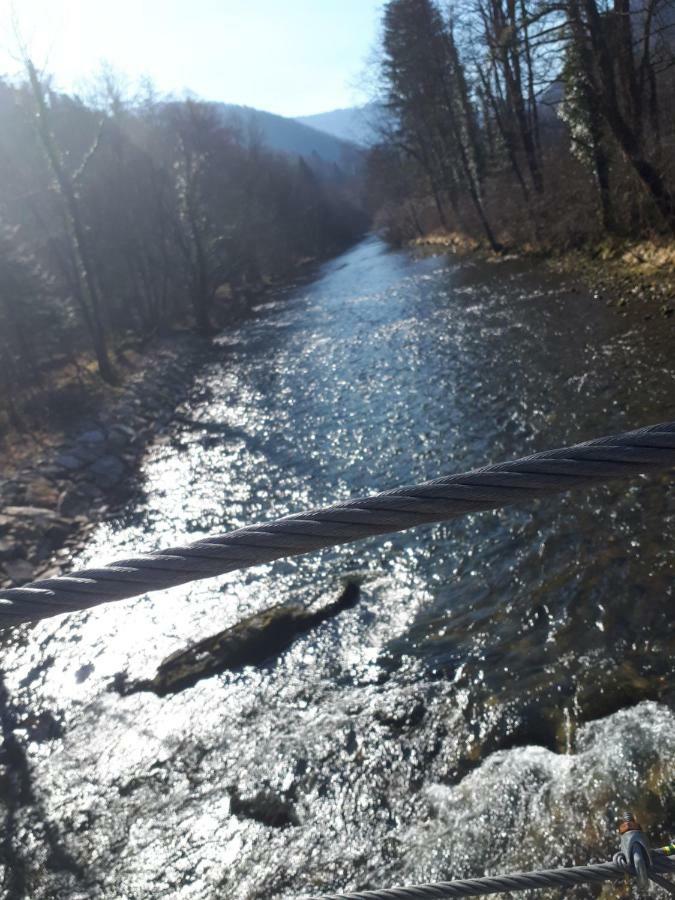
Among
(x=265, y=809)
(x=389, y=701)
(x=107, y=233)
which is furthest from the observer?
Answer: (x=107, y=233)

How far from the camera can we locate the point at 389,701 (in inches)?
209

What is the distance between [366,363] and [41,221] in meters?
15.9

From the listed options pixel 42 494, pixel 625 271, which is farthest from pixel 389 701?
pixel 625 271

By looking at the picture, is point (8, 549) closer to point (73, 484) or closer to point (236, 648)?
point (73, 484)

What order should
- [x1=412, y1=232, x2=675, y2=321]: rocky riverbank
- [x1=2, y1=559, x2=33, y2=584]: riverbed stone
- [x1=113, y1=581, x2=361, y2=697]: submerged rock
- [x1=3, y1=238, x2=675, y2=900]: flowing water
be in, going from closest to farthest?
[x1=3, y1=238, x2=675, y2=900]: flowing water < [x1=113, y1=581, x2=361, y2=697]: submerged rock < [x1=2, y1=559, x2=33, y2=584]: riverbed stone < [x1=412, y1=232, x2=675, y2=321]: rocky riverbank

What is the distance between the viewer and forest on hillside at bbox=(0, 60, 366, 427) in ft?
58.7

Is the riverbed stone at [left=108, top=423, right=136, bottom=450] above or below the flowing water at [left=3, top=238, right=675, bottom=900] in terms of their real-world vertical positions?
above

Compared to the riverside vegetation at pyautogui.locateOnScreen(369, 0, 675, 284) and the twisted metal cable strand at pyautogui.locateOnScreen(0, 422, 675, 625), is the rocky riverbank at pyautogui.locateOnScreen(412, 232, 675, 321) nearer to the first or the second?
the riverside vegetation at pyautogui.locateOnScreen(369, 0, 675, 284)

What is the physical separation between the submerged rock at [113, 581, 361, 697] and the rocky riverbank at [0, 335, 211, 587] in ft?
11.0

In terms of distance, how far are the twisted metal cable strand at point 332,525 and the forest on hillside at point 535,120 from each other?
51.5ft

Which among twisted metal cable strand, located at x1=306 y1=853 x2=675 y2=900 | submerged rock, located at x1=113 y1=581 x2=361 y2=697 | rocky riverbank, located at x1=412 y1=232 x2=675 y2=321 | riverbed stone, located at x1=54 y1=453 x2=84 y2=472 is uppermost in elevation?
twisted metal cable strand, located at x1=306 y1=853 x2=675 y2=900

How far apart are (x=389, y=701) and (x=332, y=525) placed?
4.32m

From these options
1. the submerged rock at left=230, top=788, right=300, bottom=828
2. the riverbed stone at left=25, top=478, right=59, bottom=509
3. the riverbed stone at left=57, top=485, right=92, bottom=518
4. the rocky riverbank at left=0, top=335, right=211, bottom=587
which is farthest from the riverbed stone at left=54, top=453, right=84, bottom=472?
the submerged rock at left=230, top=788, right=300, bottom=828

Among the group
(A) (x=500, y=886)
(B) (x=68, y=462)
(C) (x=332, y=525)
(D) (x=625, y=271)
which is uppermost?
(C) (x=332, y=525)
